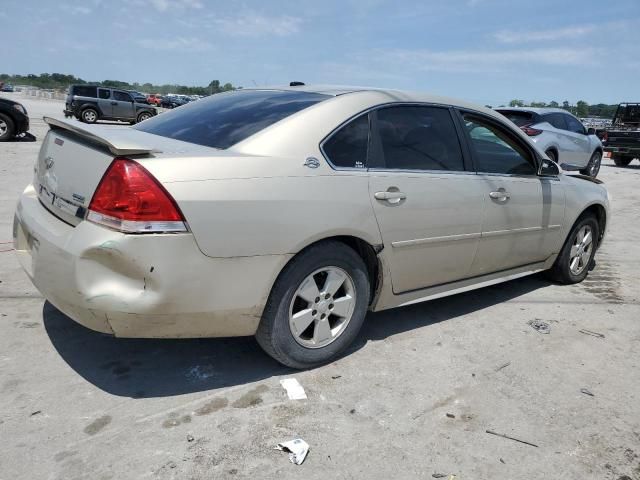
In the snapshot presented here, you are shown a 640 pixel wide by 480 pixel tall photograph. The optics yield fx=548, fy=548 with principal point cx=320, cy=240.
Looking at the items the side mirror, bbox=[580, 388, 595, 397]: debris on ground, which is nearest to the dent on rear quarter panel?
bbox=[580, 388, 595, 397]: debris on ground

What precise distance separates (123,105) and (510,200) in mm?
24005

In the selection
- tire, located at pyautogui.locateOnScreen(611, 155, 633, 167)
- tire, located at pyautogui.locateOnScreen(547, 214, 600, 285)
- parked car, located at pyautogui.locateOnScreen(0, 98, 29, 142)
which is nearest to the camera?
tire, located at pyautogui.locateOnScreen(547, 214, 600, 285)

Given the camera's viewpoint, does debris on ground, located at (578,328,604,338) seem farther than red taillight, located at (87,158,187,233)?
Yes

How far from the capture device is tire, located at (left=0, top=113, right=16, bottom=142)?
45.3 ft

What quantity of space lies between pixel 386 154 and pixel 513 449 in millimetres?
1768

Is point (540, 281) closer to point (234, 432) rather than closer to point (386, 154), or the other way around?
point (386, 154)

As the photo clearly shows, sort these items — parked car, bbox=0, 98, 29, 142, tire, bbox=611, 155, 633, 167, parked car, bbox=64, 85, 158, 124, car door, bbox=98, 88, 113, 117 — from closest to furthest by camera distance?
parked car, bbox=0, 98, 29, 142, tire, bbox=611, 155, 633, 167, parked car, bbox=64, 85, 158, 124, car door, bbox=98, 88, 113, 117

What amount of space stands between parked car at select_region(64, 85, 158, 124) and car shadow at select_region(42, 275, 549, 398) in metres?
21.8

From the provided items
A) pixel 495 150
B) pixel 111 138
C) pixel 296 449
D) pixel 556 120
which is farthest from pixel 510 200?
pixel 556 120

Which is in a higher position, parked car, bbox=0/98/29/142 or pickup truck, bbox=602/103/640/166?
pickup truck, bbox=602/103/640/166

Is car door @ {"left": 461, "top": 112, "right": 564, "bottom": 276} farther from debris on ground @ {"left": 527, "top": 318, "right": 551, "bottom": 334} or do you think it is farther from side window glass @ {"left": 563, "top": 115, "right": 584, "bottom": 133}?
side window glass @ {"left": 563, "top": 115, "right": 584, "bottom": 133}

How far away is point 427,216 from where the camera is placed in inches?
136

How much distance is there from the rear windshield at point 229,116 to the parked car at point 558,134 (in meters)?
9.61

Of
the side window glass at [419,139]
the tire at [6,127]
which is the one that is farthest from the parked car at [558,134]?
the tire at [6,127]
